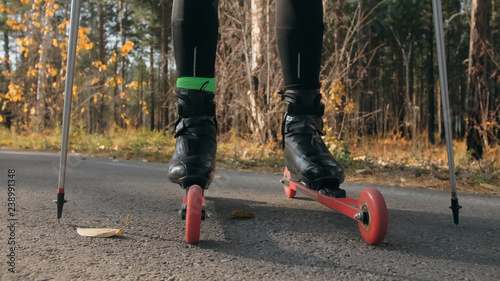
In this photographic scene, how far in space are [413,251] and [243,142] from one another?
4053 mm

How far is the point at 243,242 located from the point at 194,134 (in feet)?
2.02

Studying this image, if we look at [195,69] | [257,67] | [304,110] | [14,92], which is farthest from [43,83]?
[304,110]

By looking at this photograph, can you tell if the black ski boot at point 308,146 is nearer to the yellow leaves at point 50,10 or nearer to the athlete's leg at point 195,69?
the athlete's leg at point 195,69

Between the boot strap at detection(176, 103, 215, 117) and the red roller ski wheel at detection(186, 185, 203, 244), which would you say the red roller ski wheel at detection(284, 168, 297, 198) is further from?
the red roller ski wheel at detection(186, 185, 203, 244)

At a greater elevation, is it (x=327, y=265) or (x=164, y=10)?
(x=164, y=10)

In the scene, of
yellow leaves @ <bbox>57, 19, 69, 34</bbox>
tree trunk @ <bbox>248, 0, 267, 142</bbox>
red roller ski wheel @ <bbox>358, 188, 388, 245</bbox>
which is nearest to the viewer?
red roller ski wheel @ <bbox>358, 188, 388, 245</bbox>

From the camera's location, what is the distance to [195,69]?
1756 mm

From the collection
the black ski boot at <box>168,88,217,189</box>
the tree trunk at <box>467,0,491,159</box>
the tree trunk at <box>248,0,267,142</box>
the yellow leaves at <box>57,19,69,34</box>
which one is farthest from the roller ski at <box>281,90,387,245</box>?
the yellow leaves at <box>57,19,69,34</box>

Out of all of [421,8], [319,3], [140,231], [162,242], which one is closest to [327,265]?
[162,242]

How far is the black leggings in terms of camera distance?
68.8 inches

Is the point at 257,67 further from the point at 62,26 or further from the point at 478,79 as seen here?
the point at 62,26

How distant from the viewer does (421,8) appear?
898 inches

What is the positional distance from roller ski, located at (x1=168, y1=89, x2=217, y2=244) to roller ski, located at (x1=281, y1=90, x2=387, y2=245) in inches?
13.7

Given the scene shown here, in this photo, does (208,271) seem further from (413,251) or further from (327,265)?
(413,251)
